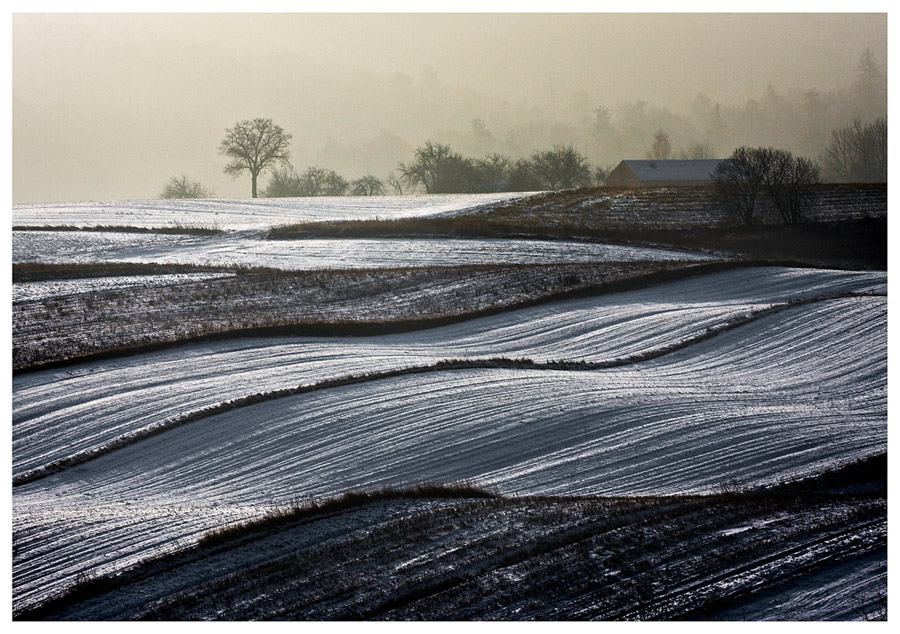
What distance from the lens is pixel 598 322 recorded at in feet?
45.0

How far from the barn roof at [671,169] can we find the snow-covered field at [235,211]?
4819 millimetres

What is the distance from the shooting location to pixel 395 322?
534 inches

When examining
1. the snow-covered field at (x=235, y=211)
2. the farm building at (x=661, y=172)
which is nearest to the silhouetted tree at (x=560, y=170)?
the farm building at (x=661, y=172)

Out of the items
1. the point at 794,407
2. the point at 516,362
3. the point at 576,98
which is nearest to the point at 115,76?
the point at 576,98

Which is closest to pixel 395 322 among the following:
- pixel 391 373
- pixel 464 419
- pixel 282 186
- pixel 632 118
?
pixel 391 373

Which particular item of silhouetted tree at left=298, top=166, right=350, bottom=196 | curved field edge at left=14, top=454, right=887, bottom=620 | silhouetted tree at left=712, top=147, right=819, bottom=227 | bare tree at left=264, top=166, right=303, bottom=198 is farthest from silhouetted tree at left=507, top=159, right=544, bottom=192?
curved field edge at left=14, top=454, right=887, bottom=620

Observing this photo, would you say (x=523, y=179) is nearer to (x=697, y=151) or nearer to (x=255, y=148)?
(x=255, y=148)

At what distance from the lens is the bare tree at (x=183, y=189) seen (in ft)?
140

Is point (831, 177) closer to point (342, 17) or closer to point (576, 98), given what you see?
point (576, 98)

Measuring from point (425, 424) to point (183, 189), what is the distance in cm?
4006

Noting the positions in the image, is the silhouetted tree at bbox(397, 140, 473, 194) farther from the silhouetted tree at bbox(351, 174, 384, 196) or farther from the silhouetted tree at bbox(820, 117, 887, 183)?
the silhouetted tree at bbox(820, 117, 887, 183)

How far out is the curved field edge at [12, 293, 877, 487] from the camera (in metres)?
8.91

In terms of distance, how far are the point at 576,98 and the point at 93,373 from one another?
902cm

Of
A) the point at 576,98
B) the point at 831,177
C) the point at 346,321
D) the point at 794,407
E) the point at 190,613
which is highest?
the point at 576,98
